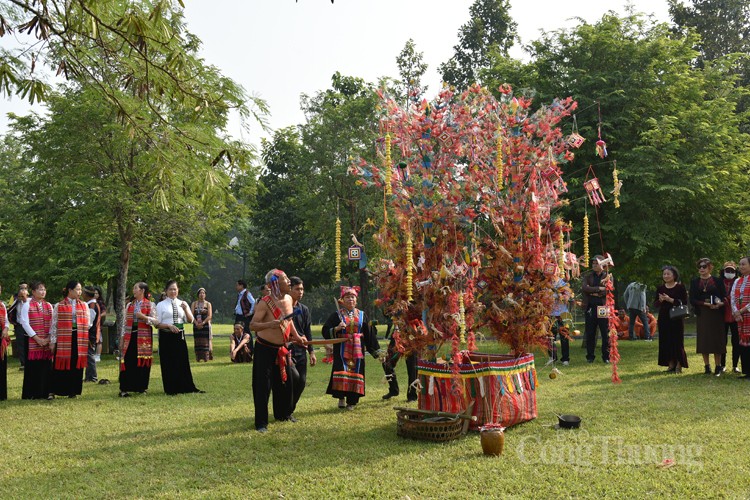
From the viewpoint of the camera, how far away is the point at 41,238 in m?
18.2

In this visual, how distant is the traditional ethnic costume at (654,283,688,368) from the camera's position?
11727mm

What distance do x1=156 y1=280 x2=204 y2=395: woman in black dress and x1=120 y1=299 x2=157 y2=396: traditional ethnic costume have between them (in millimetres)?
202

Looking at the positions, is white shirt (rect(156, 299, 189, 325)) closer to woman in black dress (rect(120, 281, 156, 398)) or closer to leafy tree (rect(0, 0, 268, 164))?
woman in black dress (rect(120, 281, 156, 398))

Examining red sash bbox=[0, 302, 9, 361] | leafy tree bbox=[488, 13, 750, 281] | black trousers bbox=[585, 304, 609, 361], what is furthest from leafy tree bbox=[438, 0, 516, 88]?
red sash bbox=[0, 302, 9, 361]

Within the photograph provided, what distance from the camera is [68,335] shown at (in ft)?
35.6

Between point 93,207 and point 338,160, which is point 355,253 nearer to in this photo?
point 93,207

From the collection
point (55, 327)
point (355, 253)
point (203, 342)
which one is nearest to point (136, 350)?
point (55, 327)

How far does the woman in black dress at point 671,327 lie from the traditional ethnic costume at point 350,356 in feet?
19.1

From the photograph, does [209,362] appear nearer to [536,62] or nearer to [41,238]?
[41,238]

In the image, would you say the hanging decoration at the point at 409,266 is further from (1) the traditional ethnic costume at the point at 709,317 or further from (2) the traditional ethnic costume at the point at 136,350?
(1) the traditional ethnic costume at the point at 709,317

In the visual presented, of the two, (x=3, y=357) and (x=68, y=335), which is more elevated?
(x=68, y=335)

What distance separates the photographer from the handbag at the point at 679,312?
1150 cm

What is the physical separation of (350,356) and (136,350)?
13.8 ft

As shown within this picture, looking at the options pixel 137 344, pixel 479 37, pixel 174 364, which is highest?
pixel 479 37
